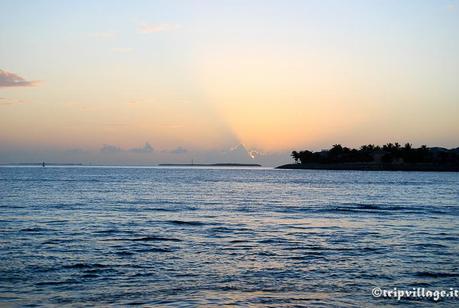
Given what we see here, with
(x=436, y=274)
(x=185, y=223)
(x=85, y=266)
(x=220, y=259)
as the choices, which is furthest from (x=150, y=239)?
(x=436, y=274)

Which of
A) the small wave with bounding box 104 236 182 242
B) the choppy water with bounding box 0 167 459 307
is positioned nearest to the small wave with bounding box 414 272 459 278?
the choppy water with bounding box 0 167 459 307

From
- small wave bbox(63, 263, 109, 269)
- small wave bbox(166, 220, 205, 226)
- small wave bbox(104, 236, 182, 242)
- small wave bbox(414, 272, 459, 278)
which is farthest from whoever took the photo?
small wave bbox(166, 220, 205, 226)

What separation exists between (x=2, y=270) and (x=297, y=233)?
1591cm

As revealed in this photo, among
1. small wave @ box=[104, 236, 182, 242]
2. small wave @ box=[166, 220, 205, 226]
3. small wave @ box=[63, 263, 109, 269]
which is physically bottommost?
small wave @ box=[166, 220, 205, 226]

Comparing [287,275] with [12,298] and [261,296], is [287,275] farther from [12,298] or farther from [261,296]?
[12,298]

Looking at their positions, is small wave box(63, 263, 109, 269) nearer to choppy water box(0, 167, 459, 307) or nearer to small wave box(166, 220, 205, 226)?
choppy water box(0, 167, 459, 307)

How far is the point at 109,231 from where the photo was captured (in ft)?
97.1

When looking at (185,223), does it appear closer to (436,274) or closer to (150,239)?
(150,239)

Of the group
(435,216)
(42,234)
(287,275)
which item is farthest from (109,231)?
(435,216)

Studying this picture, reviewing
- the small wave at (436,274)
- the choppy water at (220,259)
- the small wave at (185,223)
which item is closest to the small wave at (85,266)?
the choppy water at (220,259)

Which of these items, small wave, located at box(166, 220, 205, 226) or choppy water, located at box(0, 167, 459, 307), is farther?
small wave, located at box(166, 220, 205, 226)

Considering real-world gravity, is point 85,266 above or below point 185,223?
above

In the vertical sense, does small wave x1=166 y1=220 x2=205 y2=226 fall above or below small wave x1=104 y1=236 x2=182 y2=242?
below

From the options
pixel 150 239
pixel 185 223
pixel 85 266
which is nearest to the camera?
pixel 85 266
